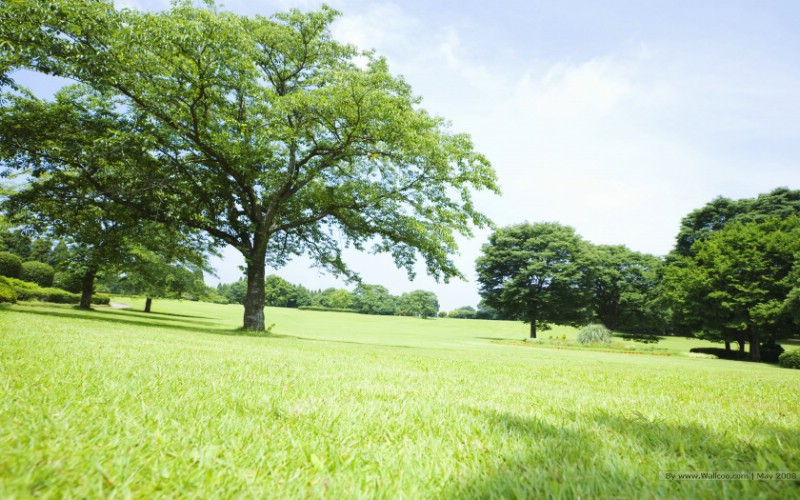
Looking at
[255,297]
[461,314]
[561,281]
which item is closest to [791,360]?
[561,281]

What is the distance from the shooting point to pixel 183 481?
1.64 metres

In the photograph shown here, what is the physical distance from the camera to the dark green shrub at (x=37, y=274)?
43.3 meters

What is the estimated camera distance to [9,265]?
1539 inches

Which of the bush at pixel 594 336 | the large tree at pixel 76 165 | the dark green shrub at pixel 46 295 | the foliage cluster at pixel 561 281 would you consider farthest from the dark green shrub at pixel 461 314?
the large tree at pixel 76 165

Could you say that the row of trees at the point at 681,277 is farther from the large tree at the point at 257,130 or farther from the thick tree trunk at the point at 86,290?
the thick tree trunk at the point at 86,290

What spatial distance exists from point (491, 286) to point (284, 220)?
35819 millimetres

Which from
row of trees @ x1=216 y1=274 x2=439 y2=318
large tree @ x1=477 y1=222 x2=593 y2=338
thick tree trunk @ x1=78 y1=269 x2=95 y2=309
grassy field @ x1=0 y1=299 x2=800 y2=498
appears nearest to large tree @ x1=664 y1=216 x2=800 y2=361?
large tree @ x1=477 y1=222 x2=593 y2=338

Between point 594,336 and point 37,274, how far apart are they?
6149cm

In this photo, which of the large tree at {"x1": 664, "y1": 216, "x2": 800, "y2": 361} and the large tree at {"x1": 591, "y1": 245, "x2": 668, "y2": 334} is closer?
the large tree at {"x1": 664, "y1": 216, "x2": 800, "y2": 361}

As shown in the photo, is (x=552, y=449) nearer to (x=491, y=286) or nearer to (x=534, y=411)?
(x=534, y=411)

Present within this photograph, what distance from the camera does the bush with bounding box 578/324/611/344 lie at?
115 ft

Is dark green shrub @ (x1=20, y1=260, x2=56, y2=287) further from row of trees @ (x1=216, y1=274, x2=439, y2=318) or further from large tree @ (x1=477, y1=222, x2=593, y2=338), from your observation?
large tree @ (x1=477, y1=222, x2=593, y2=338)

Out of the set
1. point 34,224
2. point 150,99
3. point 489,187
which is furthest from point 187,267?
point 489,187

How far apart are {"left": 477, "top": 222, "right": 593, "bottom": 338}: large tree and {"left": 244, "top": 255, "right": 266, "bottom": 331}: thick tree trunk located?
3443 centimetres
